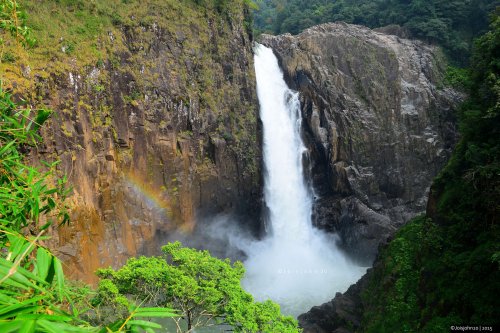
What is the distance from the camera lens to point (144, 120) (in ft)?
67.0

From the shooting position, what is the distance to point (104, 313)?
11.7 metres

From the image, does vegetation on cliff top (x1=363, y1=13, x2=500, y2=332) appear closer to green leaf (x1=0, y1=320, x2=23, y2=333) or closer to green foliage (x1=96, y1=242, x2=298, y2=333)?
green foliage (x1=96, y1=242, x2=298, y2=333)

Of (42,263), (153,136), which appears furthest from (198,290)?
(153,136)

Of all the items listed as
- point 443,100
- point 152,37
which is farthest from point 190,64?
point 443,100

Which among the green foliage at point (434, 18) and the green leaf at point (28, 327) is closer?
the green leaf at point (28, 327)

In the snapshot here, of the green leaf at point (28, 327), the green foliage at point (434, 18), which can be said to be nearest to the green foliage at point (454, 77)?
the green foliage at point (434, 18)

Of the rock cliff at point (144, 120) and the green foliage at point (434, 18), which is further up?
the green foliage at point (434, 18)

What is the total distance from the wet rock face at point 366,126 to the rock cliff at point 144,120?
5.27 metres

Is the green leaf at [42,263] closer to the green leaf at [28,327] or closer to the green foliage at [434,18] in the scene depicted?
the green leaf at [28,327]

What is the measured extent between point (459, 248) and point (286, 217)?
1636cm

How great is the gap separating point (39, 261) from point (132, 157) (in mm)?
18793

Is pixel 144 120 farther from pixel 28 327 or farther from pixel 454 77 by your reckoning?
pixel 454 77

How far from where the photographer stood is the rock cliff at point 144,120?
1697 cm

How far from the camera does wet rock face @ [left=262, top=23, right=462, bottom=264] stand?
28094 millimetres
